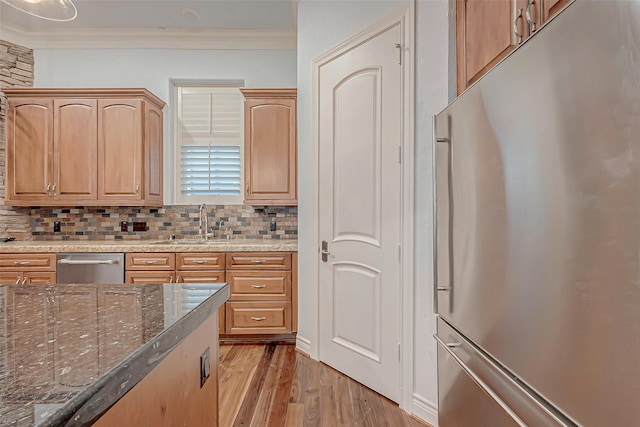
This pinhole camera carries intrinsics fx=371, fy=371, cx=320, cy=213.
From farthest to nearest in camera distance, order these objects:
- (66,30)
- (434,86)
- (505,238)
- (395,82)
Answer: (66,30) → (395,82) → (434,86) → (505,238)

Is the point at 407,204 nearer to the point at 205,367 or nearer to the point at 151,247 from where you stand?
the point at 205,367

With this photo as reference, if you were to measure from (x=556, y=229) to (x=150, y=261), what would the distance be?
3146 mm

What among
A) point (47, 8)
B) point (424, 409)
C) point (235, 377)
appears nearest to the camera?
point (47, 8)

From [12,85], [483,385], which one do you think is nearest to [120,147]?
[12,85]

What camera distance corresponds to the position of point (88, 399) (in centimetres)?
43

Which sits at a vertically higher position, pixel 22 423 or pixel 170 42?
pixel 170 42

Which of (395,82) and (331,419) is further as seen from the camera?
(395,82)

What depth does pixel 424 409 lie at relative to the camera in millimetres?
2031

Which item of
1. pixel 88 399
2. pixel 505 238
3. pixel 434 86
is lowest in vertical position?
pixel 88 399

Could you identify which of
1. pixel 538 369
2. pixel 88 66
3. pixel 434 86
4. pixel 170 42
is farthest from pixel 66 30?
pixel 538 369

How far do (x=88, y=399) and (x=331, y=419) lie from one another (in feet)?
6.23

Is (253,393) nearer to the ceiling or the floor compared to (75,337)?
nearer to the floor

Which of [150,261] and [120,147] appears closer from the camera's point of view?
[150,261]

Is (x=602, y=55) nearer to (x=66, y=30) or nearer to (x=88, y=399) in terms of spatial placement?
(x=88, y=399)
